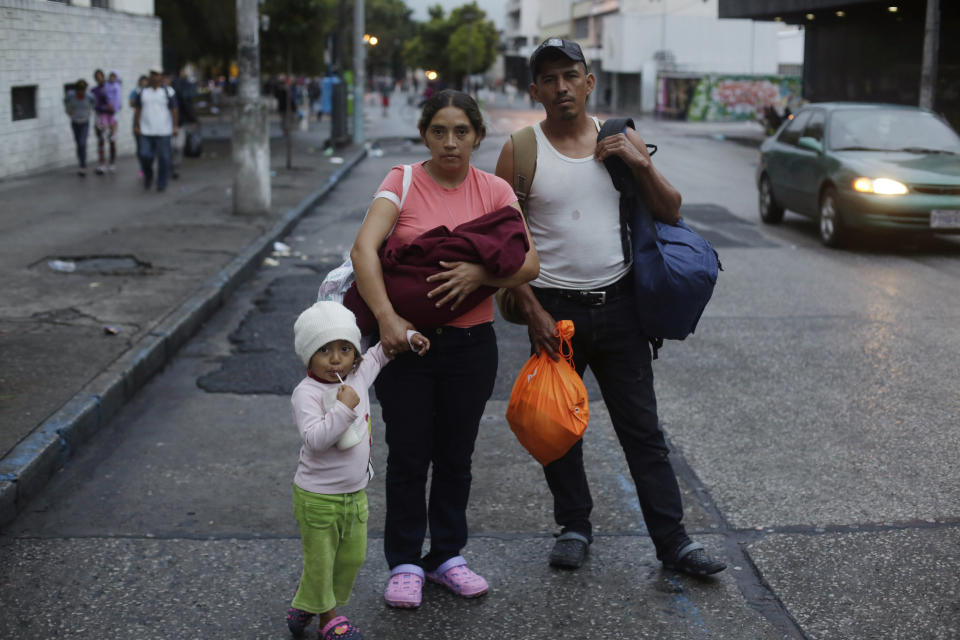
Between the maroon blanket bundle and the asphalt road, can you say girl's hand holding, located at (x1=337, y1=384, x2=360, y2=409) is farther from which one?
the asphalt road

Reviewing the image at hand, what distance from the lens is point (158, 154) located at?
15898mm

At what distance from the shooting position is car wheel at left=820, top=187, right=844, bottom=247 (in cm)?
1185

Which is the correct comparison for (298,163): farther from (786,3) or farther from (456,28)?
(456,28)

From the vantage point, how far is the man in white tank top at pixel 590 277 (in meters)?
3.71

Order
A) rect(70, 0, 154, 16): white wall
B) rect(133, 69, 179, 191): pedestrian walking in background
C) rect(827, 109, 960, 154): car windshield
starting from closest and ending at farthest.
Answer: rect(827, 109, 960, 154): car windshield → rect(133, 69, 179, 191): pedestrian walking in background → rect(70, 0, 154, 16): white wall

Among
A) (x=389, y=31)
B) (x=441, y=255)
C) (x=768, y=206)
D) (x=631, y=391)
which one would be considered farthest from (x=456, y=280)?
(x=389, y=31)

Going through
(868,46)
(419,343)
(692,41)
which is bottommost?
(419,343)

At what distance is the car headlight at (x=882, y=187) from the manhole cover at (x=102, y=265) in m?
7.28

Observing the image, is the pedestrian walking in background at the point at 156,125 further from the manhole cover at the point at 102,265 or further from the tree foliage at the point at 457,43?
the tree foliage at the point at 457,43

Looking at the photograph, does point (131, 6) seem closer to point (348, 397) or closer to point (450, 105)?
point (450, 105)

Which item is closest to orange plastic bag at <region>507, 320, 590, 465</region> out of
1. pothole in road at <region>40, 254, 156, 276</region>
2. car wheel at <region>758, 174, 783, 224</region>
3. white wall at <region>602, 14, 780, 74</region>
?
pothole in road at <region>40, 254, 156, 276</region>

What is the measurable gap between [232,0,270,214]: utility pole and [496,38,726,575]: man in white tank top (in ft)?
33.5

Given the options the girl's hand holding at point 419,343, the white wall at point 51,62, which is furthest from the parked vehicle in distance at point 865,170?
the white wall at point 51,62

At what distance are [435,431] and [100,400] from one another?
2.78m
